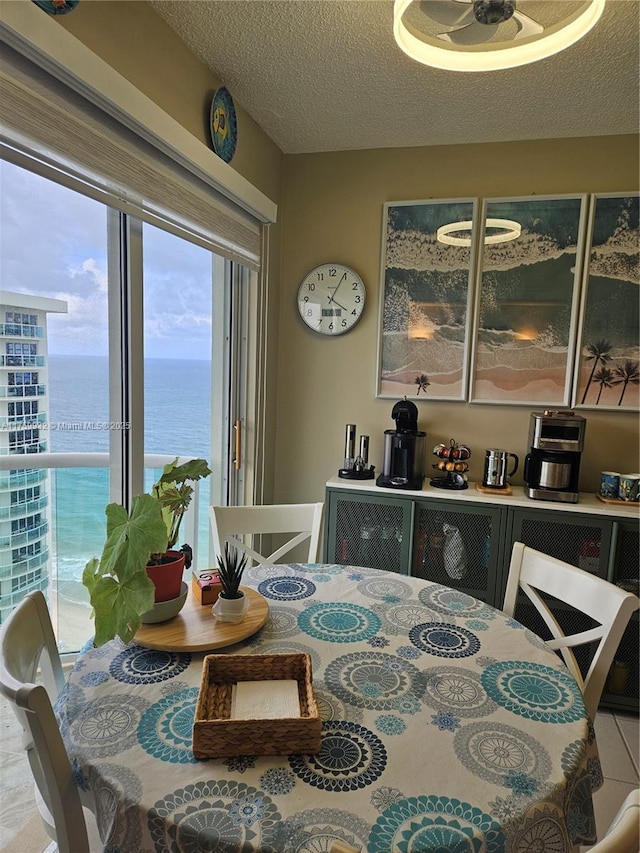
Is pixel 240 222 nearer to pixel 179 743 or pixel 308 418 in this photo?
pixel 308 418

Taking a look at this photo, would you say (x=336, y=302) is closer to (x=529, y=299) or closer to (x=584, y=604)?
(x=529, y=299)

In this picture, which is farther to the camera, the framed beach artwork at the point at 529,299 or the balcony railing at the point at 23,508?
the framed beach artwork at the point at 529,299

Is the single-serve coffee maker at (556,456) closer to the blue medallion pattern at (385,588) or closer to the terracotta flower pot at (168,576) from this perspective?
the blue medallion pattern at (385,588)

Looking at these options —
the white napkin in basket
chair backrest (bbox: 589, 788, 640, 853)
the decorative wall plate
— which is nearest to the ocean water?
the decorative wall plate

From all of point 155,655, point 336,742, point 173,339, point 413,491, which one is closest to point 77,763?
point 155,655

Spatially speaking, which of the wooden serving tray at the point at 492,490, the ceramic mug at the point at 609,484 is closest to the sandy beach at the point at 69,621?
the wooden serving tray at the point at 492,490

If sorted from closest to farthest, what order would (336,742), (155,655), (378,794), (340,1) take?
(378,794)
(336,742)
(155,655)
(340,1)

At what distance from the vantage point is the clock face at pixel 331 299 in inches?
110

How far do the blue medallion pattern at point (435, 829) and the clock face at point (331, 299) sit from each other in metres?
2.33

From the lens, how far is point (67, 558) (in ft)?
7.14

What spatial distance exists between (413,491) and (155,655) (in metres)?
1.52

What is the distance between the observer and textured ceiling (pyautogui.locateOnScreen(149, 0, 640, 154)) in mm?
1684

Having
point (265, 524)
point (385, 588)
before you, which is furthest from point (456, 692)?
point (265, 524)

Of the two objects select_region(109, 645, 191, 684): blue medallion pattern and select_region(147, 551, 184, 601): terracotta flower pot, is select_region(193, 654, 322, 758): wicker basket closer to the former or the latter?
select_region(109, 645, 191, 684): blue medallion pattern
